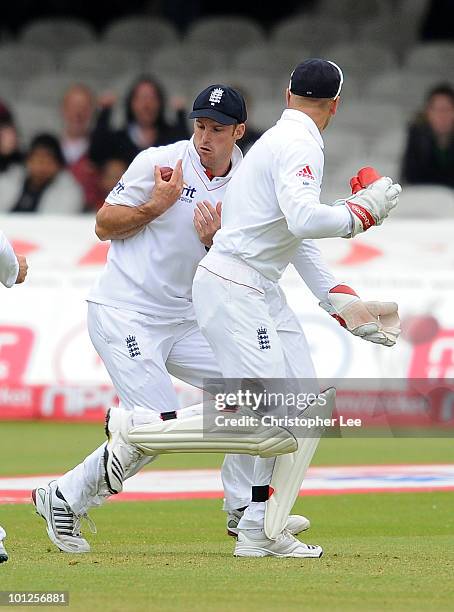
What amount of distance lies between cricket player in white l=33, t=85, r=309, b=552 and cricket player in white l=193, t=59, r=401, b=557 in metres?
0.32

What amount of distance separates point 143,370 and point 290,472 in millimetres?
882

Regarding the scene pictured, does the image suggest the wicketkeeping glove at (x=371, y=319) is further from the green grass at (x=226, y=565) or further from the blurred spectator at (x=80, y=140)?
the blurred spectator at (x=80, y=140)

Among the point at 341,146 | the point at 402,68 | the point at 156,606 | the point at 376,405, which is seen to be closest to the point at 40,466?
the point at 376,405

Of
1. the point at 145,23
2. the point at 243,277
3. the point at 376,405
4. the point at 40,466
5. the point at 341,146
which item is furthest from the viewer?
the point at 145,23

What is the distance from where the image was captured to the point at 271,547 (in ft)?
20.5

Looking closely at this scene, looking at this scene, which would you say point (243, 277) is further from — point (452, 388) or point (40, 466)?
point (452, 388)

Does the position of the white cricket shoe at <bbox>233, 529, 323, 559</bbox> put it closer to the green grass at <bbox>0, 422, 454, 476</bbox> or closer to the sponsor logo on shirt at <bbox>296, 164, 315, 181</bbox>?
the sponsor logo on shirt at <bbox>296, 164, 315, 181</bbox>

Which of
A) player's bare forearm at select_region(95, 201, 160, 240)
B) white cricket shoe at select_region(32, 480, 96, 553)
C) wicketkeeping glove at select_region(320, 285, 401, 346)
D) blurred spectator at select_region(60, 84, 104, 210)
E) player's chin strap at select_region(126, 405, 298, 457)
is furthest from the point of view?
blurred spectator at select_region(60, 84, 104, 210)

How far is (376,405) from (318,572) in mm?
6636

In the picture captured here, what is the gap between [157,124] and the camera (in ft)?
51.4

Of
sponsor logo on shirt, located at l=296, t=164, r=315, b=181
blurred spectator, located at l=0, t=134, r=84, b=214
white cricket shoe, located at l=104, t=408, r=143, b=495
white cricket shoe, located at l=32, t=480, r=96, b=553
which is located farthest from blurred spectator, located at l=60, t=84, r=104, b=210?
sponsor logo on shirt, located at l=296, t=164, r=315, b=181

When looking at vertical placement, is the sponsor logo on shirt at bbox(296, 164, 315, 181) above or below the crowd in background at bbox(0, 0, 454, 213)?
above

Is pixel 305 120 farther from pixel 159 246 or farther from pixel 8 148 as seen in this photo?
pixel 8 148

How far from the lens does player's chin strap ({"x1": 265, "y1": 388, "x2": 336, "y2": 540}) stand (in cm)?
623
